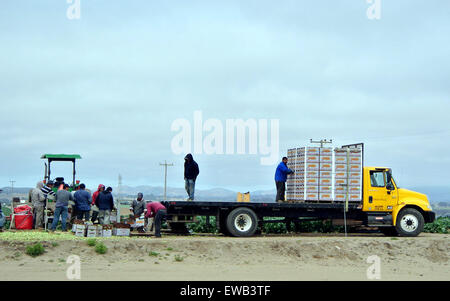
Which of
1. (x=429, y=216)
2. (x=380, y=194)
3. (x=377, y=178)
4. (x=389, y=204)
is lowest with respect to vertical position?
(x=429, y=216)

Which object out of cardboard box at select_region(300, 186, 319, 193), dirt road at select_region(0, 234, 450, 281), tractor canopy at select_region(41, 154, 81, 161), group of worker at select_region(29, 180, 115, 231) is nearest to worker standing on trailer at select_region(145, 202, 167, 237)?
dirt road at select_region(0, 234, 450, 281)

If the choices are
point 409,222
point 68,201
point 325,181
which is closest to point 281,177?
point 325,181

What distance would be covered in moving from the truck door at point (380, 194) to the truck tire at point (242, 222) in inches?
186

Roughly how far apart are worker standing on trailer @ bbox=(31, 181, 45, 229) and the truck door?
13.0m

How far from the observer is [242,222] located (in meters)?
22.1

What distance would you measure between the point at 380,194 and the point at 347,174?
5.87 feet

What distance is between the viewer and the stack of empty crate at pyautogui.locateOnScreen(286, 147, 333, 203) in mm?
21984

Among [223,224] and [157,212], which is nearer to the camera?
[157,212]

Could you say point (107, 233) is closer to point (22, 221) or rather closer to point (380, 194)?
point (22, 221)

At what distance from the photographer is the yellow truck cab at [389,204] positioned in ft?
74.4

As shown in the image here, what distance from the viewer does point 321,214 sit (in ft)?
75.0

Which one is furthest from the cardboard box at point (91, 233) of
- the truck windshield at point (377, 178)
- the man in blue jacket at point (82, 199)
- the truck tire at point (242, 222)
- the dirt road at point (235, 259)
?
the truck windshield at point (377, 178)

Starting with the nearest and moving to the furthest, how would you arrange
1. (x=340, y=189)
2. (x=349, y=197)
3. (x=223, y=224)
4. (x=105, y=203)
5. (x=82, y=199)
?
1. (x=82, y=199)
2. (x=105, y=203)
3. (x=340, y=189)
4. (x=349, y=197)
5. (x=223, y=224)
